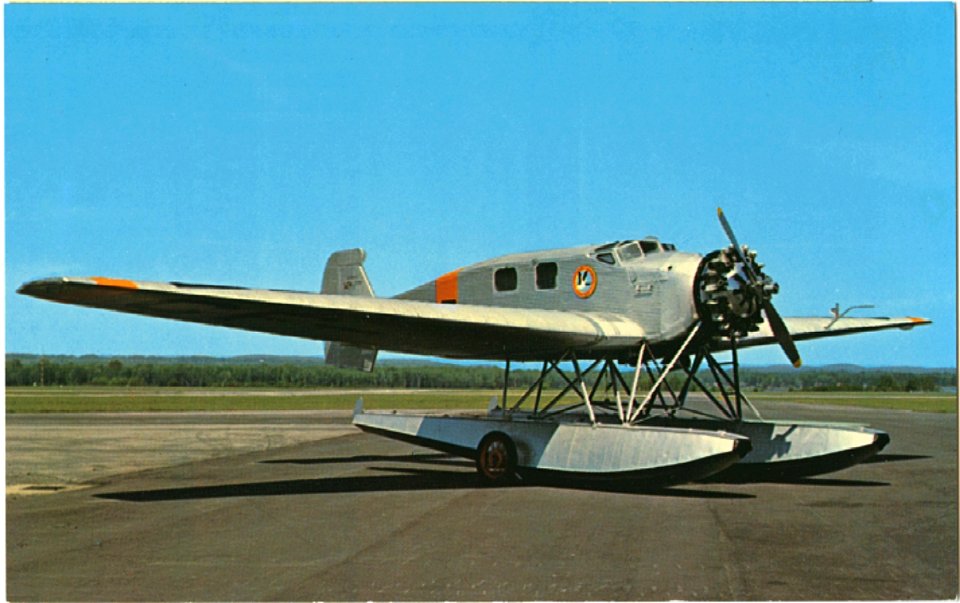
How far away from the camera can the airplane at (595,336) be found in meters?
13.4

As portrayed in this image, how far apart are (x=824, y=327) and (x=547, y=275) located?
5.69 meters

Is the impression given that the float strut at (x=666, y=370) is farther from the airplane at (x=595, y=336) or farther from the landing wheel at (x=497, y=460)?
the landing wheel at (x=497, y=460)

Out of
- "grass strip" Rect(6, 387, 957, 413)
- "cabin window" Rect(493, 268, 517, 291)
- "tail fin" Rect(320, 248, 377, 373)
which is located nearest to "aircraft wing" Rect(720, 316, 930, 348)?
"cabin window" Rect(493, 268, 517, 291)

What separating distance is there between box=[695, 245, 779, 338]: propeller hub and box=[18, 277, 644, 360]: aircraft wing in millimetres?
1154

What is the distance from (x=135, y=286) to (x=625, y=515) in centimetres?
604

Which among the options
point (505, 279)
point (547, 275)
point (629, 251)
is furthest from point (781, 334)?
point (505, 279)

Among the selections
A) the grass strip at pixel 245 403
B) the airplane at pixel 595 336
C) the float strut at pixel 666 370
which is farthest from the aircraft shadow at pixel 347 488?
the grass strip at pixel 245 403

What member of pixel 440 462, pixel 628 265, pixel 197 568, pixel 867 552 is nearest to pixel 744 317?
pixel 628 265

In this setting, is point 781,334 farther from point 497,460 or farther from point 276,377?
point 276,377

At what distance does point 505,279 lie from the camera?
678 inches

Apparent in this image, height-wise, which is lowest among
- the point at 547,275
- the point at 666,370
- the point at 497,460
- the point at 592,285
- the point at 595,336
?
the point at 497,460

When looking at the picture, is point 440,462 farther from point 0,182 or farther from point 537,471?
point 0,182

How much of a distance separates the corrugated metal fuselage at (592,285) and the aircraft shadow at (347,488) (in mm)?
2465

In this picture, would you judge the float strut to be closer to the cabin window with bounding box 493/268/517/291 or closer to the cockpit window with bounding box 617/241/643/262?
the cockpit window with bounding box 617/241/643/262
